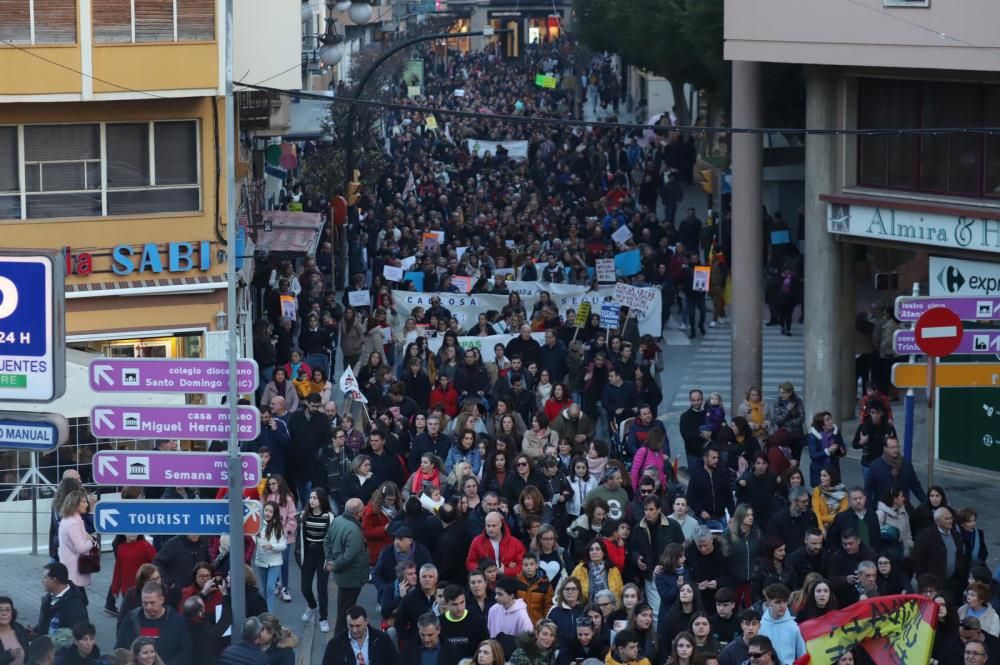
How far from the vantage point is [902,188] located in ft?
80.6

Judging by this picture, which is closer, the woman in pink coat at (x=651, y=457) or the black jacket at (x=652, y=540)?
Answer: the black jacket at (x=652, y=540)

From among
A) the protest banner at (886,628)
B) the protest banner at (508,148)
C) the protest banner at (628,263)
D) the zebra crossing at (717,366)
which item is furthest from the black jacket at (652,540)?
the protest banner at (508,148)

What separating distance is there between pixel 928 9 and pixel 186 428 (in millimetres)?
12214

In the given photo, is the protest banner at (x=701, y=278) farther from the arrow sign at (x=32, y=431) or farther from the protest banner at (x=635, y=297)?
the arrow sign at (x=32, y=431)

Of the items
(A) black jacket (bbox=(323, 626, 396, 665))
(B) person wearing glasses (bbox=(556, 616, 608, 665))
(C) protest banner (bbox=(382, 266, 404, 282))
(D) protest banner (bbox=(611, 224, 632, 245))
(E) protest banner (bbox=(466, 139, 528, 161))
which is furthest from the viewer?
(E) protest banner (bbox=(466, 139, 528, 161))

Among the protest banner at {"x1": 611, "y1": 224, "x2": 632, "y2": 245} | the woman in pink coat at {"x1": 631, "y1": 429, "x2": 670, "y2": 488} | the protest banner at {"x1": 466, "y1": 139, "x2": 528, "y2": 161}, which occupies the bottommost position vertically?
the woman in pink coat at {"x1": 631, "y1": 429, "x2": 670, "y2": 488}

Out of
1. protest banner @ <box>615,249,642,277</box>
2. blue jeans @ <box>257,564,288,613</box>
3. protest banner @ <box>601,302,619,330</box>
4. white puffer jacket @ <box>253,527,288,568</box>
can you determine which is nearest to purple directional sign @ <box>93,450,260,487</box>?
white puffer jacket @ <box>253,527,288,568</box>

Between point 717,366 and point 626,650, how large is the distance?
59.9 ft

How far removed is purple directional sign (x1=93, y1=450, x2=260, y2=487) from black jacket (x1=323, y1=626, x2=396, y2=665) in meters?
1.35

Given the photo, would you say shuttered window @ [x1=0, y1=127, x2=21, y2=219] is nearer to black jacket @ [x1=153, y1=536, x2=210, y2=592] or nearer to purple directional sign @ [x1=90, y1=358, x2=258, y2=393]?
black jacket @ [x1=153, y1=536, x2=210, y2=592]

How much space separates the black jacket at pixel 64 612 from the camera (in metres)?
14.5

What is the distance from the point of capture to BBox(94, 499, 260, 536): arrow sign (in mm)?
13836

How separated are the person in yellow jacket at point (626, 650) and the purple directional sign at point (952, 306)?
5.80 meters

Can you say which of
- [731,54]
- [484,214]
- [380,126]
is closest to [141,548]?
[731,54]
